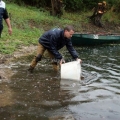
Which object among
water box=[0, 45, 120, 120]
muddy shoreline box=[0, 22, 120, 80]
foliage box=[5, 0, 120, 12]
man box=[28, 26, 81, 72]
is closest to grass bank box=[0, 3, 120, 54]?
muddy shoreline box=[0, 22, 120, 80]

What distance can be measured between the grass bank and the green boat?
6.03ft

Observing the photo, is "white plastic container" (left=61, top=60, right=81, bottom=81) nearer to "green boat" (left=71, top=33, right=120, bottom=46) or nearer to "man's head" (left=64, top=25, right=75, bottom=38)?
"man's head" (left=64, top=25, right=75, bottom=38)

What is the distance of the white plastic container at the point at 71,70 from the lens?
7.89 m

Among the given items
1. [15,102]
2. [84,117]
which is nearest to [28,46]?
[15,102]

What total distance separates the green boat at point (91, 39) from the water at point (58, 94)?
4253 millimetres

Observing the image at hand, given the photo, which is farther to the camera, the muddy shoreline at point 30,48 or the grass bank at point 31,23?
the grass bank at point 31,23

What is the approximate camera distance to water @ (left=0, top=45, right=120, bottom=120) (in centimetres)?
562

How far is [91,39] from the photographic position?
48.5ft

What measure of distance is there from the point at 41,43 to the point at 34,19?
378 inches

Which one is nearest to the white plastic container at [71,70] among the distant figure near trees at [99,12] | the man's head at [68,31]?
the man's head at [68,31]

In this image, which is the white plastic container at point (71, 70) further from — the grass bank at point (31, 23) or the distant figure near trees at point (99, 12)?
the distant figure near trees at point (99, 12)

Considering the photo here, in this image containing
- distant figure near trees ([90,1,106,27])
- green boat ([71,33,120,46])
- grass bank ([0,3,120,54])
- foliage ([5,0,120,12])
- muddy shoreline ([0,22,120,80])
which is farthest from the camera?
foliage ([5,0,120,12])

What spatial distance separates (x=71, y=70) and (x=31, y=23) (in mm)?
9579

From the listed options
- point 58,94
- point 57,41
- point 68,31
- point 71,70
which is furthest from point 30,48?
point 58,94
